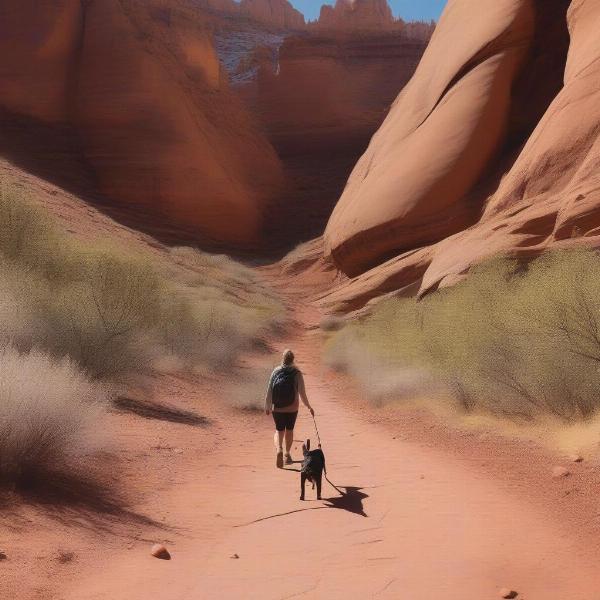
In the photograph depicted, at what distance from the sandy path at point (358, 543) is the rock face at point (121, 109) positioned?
28446mm

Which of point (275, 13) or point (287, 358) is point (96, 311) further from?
point (275, 13)

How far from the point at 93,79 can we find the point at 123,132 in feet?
12.1

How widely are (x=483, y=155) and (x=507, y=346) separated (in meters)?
11.7

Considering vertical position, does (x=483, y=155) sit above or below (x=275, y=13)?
below

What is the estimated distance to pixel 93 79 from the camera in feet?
114

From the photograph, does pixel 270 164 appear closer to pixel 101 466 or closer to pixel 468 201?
pixel 468 201

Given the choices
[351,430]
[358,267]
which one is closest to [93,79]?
[358,267]

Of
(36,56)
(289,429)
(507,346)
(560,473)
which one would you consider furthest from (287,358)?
(36,56)

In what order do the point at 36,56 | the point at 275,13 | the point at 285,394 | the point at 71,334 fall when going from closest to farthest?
the point at 285,394 < the point at 71,334 < the point at 36,56 < the point at 275,13

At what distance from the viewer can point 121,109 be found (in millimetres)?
34312

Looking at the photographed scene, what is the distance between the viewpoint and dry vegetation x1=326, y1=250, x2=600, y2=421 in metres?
7.85

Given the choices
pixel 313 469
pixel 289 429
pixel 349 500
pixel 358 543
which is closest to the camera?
pixel 358 543

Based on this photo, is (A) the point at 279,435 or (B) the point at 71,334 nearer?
(A) the point at 279,435

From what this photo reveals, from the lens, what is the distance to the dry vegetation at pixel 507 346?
7.85m
